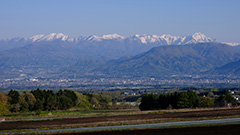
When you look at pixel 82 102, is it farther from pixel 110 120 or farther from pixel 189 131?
pixel 189 131

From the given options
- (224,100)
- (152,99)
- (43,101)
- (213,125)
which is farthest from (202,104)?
(213,125)

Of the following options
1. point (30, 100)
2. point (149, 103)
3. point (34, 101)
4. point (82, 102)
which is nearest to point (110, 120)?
point (149, 103)

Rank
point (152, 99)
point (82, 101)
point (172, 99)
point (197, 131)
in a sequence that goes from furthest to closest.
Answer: point (82, 101)
point (152, 99)
point (172, 99)
point (197, 131)

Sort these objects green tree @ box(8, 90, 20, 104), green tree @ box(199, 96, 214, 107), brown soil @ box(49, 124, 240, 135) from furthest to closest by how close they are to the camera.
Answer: green tree @ box(8, 90, 20, 104)
green tree @ box(199, 96, 214, 107)
brown soil @ box(49, 124, 240, 135)

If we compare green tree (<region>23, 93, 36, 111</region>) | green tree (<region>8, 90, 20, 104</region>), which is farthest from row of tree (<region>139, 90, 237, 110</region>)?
green tree (<region>8, 90, 20, 104</region>)

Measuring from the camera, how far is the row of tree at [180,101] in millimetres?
89394

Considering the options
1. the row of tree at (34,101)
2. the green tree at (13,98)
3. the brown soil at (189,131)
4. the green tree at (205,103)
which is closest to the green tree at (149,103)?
the green tree at (205,103)

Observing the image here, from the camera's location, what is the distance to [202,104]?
93.7 metres

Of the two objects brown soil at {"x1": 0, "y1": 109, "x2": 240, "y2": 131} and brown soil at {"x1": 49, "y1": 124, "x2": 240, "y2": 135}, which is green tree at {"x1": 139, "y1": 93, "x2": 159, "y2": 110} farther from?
brown soil at {"x1": 49, "y1": 124, "x2": 240, "y2": 135}

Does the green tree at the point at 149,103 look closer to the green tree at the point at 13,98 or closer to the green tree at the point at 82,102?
the green tree at the point at 82,102

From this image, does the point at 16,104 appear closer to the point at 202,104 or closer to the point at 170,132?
the point at 202,104

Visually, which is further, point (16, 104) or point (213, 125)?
point (16, 104)

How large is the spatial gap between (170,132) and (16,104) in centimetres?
6324

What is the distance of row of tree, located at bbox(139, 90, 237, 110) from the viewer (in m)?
89.4
